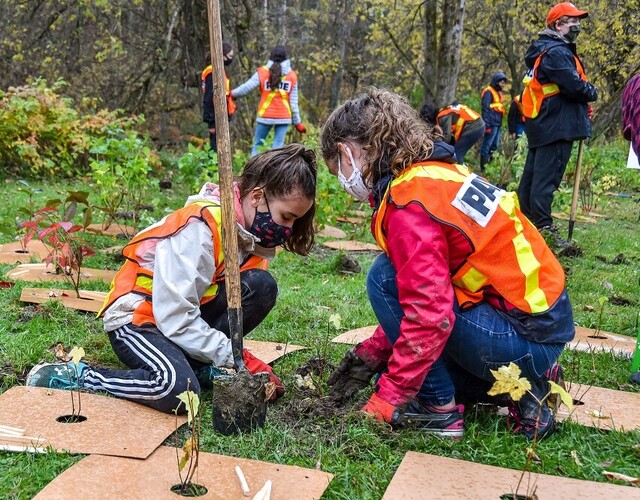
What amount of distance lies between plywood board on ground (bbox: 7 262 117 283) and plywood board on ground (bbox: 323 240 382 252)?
2067 millimetres

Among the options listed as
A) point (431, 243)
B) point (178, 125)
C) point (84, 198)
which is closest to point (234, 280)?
point (431, 243)

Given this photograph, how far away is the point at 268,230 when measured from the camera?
2.60 metres

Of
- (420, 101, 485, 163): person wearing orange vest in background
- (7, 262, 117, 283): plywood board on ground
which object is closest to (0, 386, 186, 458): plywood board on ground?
(7, 262, 117, 283): plywood board on ground

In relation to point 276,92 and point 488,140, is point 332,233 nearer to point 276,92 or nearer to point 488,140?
point 276,92

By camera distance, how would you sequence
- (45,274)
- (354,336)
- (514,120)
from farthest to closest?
(514,120) → (45,274) → (354,336)

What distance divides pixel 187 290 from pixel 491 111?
11.2 meters

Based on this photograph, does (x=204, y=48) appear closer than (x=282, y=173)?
No

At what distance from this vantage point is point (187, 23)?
10641mm

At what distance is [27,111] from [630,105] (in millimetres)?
7502

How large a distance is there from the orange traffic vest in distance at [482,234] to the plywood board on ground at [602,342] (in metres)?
1.06

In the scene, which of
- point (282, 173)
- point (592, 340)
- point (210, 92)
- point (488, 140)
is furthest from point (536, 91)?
point (488, 140)

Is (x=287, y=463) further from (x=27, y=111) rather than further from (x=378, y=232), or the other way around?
(x=27, y=111)

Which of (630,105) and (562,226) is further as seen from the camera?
(562,226)

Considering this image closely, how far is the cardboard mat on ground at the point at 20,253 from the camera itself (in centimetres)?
455
